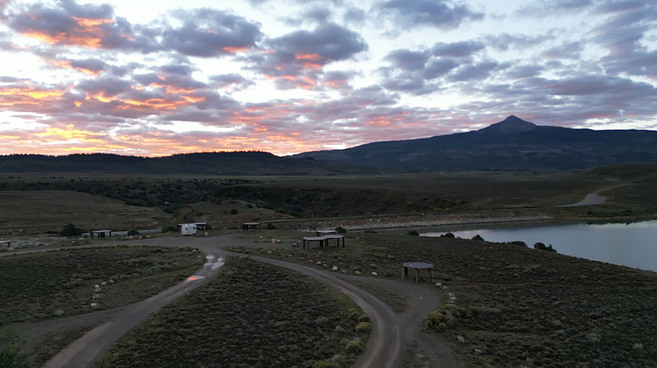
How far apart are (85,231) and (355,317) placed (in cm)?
4137

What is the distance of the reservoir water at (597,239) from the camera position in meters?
37.5

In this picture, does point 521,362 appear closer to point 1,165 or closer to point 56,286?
point 56,286

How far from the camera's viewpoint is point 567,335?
18266 millimetres

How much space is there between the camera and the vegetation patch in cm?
1520

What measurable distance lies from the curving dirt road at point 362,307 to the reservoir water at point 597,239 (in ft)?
75.6

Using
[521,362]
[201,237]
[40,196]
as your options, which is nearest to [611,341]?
[521,362]

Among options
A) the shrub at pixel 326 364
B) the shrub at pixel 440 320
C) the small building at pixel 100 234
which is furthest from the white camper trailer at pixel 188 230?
the shrub at pixel 326 364

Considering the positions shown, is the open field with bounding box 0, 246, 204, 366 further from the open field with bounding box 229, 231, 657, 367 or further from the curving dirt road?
the open field with bounding box 229, 231, 657, 367

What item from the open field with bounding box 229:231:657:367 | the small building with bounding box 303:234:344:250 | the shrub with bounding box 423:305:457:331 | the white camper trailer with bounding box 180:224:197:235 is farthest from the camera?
the white camper trailer with bounding box 180:224:197:235

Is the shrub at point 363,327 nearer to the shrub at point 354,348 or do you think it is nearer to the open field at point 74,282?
the shrub at point 354,348

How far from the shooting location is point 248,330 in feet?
59.0

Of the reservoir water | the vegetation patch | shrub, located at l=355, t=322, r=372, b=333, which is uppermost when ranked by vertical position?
shrub, located at l=355, t=322, r=372, b=333

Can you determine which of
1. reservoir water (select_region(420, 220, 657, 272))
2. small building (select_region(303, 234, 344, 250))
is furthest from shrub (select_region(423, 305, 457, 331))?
reservoir water (select_region(420, 220, 657, 272))

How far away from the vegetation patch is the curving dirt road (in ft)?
2.11
